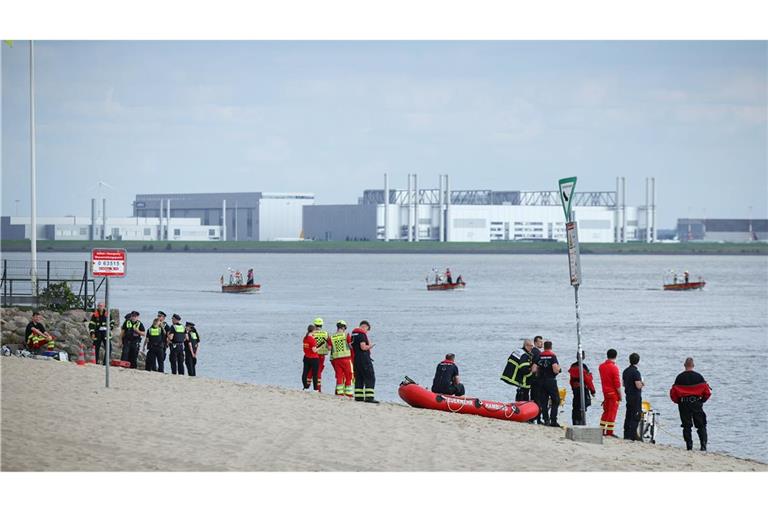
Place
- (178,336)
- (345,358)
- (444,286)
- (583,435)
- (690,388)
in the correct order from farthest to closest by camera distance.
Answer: (444,286)
(178,336)
(345,358)
(690,388)
(583,435)

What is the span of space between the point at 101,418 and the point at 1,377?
4.25m

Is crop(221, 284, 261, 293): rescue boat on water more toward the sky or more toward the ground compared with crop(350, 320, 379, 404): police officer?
more toward the ground

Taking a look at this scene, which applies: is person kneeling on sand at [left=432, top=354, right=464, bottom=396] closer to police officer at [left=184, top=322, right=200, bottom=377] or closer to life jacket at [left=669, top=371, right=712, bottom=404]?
life jacket at [left=669, top=371, right=712, bottom=404]

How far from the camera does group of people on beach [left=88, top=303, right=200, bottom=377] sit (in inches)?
1098

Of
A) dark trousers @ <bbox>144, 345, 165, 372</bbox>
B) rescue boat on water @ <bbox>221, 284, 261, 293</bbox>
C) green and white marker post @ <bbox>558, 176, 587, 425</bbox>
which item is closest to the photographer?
green and white marker post @ <bbox>558, 176, 587, 425</bbox>

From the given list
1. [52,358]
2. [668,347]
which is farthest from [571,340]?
[52,358]

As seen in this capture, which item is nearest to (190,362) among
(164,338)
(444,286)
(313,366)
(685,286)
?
(164,338)

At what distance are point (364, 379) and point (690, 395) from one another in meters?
6.09

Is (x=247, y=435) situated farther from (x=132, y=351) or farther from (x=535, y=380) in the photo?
(x=132, y=351)

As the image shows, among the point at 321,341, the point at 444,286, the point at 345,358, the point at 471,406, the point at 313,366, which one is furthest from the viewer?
the point at 444,286

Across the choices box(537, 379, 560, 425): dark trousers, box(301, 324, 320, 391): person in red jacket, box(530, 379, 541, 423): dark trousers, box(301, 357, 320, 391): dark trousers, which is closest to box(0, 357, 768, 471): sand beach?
box(537, 379, 560, 425): dark trousers

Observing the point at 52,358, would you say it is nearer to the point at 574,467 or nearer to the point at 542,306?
the point at 574,467

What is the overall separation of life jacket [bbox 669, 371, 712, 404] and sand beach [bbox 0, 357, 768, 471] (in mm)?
1015

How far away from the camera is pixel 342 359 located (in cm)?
2483
